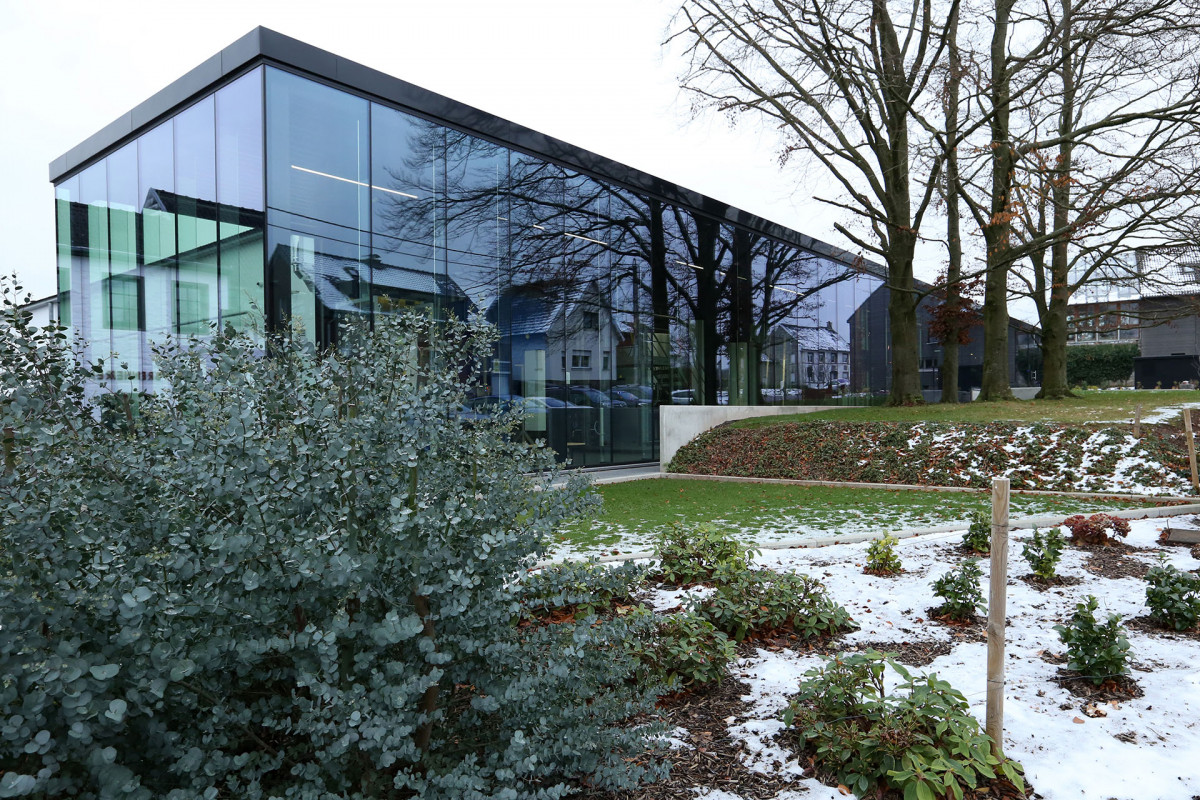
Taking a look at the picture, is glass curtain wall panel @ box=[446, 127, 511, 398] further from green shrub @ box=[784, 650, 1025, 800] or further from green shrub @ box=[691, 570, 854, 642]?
green shrub @ box=[784, 650, 1025, 800]

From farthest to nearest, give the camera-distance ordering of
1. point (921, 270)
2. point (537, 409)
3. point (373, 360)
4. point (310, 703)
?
point (921, 270)
point (537, 409)
point (373, 360)
point (310, 703)

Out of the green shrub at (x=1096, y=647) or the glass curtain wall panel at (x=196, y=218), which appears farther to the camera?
the glass curtain wall panel at (x=196, y=218)

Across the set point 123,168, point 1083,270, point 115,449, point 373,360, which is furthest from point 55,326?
point 1083,270

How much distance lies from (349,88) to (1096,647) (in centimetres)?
1185

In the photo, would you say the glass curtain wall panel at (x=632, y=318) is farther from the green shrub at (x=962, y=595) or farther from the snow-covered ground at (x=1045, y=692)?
the green shrub at (x=962, y=595)

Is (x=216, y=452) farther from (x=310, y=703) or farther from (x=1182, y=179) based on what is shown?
(x=1182, y=179)

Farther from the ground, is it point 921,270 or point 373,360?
point 921,270

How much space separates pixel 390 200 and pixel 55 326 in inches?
368

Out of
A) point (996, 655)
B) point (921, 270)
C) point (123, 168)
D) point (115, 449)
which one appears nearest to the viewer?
point (115, 449)

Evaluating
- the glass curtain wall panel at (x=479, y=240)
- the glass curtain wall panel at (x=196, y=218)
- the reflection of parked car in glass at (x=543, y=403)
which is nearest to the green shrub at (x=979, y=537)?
the glass curtain wall panel at (x=479, y=240)

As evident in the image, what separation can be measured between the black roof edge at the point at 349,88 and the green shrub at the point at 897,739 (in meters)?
11.0

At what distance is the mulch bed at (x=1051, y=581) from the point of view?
16.6 feet

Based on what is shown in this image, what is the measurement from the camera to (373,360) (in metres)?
2.55

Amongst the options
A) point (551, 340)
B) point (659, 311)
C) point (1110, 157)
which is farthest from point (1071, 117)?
point (551, 340)
